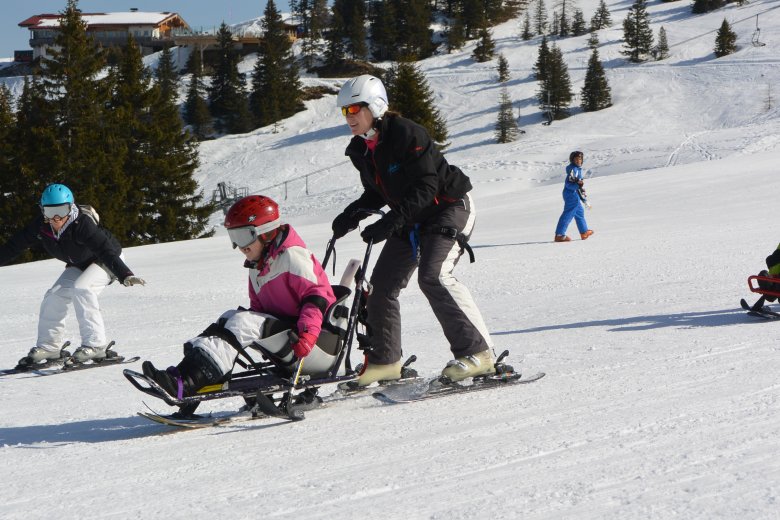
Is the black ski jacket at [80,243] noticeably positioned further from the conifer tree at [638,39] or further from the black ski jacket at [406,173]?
the conifer tree at [638,39]

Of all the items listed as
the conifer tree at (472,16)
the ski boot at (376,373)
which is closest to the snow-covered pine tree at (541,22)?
the conifer tree at (472,16)

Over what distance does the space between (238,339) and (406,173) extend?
1.45 metres

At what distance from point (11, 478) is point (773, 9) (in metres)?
94.3

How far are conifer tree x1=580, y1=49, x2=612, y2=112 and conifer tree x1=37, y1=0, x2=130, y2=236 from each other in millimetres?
38456

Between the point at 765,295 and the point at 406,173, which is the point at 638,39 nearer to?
the point at 765,295

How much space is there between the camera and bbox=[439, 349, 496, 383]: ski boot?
17.8 feet

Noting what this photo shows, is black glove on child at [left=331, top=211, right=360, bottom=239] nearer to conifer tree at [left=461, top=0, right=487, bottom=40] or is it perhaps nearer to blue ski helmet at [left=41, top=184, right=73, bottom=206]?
blue ski helmet at [left=41, top=184, right=73, bottom=206]

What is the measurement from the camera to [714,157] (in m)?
36.6

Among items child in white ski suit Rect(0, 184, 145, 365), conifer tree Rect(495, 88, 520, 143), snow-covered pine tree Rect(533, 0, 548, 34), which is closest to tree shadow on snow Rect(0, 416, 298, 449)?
child in white ski suit Rect(0, 184, 145, 365)

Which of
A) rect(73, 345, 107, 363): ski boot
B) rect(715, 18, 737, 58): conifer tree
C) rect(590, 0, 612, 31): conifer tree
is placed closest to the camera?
rect(73, 345, 107, 363): ski boot

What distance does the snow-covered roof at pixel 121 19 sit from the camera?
11750 cm

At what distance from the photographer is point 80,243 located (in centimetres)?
814

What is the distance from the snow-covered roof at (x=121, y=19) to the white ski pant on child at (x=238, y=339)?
121m

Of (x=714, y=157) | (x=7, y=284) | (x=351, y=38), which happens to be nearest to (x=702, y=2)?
(x=351, y=38)
